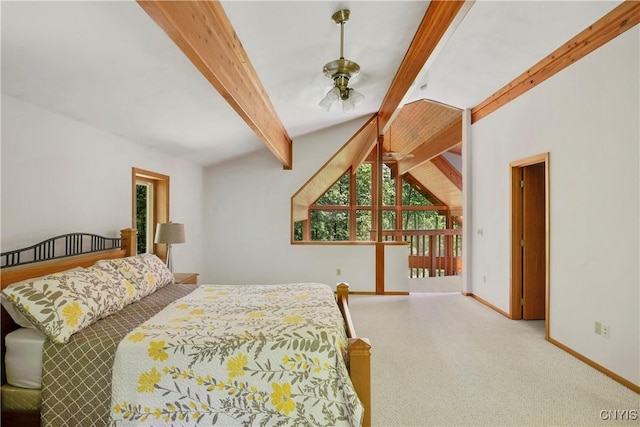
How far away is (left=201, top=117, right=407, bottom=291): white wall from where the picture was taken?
5410mm

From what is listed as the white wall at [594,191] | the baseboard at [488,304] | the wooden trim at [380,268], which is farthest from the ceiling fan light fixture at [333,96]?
the baseboard at [488,304]

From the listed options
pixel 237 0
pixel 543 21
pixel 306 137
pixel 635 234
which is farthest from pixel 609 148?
pixel 306 137

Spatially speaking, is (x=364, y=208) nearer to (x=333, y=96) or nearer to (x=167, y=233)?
(x=167, y=233)

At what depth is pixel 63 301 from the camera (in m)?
1.85

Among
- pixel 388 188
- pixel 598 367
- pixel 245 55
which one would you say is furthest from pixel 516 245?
pixel 388 188

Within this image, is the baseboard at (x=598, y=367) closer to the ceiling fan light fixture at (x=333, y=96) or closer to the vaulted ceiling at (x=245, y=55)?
the vaulted ceiling at (x=245, y=55)

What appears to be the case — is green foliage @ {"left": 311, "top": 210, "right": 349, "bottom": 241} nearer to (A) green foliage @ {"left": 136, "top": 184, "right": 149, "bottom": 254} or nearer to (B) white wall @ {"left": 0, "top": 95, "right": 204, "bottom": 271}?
(A) green foliage @ {"left": 136, "top": 184, "right": 149, "bottom": 254}

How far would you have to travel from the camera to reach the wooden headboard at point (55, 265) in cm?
190

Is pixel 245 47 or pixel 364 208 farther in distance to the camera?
pixel 364 208

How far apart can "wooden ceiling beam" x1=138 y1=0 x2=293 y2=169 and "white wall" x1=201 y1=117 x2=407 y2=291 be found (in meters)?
2.29

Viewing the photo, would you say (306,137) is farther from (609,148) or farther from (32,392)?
(32,392)

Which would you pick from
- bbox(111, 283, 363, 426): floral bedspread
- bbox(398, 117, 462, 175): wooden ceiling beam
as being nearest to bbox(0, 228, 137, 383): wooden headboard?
bbox(111, 283, 363, 426): floral bedspread

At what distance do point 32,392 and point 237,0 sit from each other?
2.42 meters

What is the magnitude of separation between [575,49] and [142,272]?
4.16m
